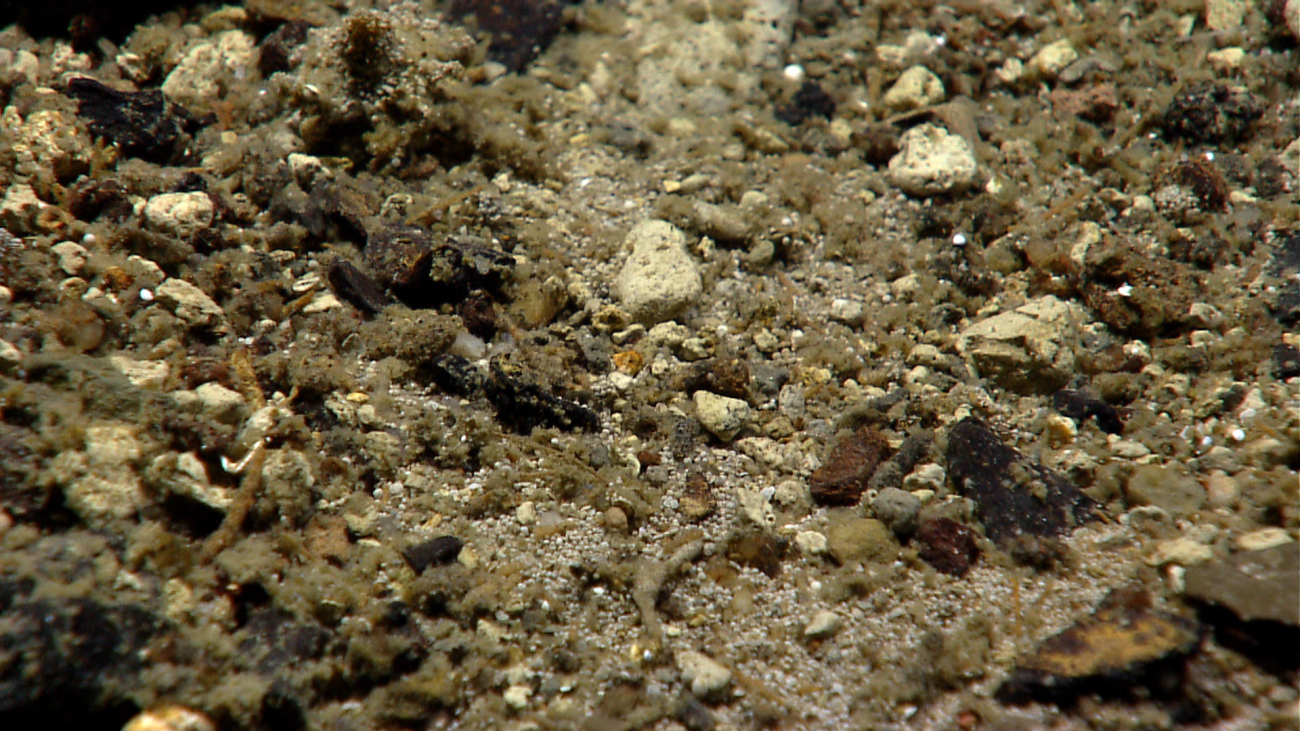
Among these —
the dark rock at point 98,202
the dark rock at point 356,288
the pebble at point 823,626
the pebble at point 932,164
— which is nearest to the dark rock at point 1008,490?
the pebble at point 823,626

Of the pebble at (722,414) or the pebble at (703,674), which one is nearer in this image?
the pebble at (703,674)

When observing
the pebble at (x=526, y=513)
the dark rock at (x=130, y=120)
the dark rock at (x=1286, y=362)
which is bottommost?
the pebble at (x=526, y=513)

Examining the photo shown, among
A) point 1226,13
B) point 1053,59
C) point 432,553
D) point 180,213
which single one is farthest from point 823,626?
point 1226,13

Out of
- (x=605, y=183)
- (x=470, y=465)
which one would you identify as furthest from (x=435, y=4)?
(x=470, y=465)

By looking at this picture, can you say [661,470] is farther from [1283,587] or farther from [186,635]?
[1283,587]

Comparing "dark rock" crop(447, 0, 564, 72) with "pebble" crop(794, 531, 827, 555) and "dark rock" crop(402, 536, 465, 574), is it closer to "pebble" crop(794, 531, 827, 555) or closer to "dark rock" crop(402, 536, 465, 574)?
"dark rock" crop(402, 536, 465, 574)

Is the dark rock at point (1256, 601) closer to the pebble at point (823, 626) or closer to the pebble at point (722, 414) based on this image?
the pebble at point (823, 626)
